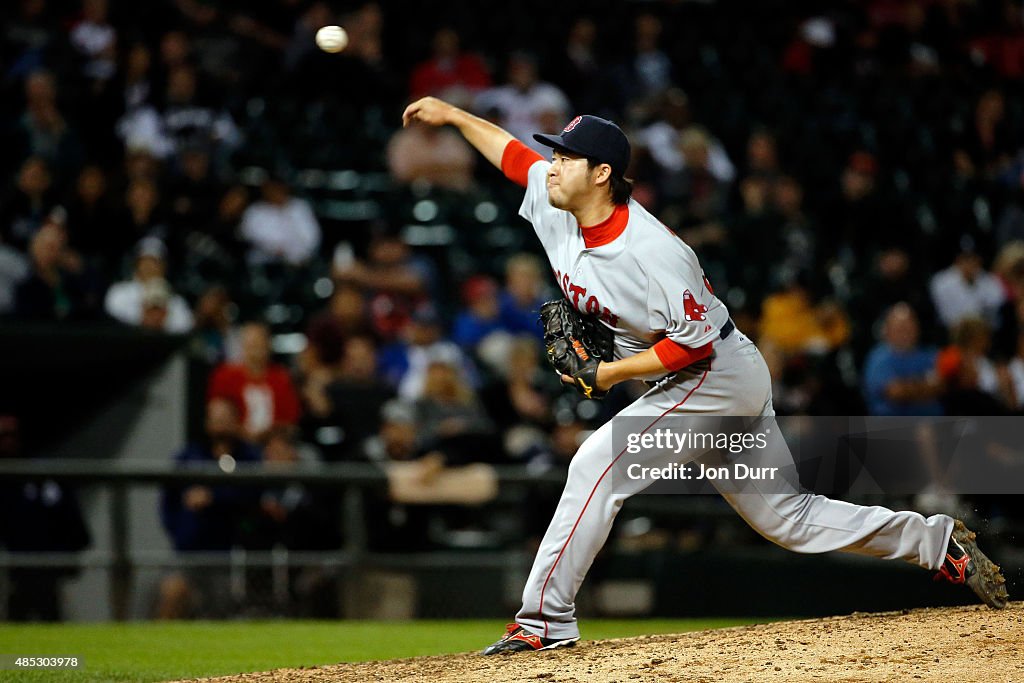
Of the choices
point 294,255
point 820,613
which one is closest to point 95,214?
point 294,255

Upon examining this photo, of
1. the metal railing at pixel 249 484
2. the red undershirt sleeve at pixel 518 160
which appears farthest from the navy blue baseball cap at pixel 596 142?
the metal railing at pixel 249 484

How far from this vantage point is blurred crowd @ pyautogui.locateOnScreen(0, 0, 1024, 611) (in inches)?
350

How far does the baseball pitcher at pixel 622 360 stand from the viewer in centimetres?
473

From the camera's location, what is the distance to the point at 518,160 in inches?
209

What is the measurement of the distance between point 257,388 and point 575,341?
13.7 feet

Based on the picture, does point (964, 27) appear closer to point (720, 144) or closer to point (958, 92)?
point (958, 92)

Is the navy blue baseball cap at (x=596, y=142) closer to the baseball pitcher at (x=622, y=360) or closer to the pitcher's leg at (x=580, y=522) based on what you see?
the baseball pitcher at (x=622, y=360)

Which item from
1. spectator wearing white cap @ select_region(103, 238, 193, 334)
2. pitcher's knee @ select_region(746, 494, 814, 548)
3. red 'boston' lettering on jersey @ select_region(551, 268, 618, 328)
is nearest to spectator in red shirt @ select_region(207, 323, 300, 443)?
spectator wearing white cap @ select_region(103, 238, 193, 334)

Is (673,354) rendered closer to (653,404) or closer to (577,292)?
(653,404)

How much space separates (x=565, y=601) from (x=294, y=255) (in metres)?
6.18

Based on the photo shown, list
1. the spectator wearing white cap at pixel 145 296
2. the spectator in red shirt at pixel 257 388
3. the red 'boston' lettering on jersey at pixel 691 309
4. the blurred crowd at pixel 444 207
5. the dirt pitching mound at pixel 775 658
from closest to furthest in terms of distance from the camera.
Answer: the dirt pitching mound at pixel 775 658, the red 'boston' lettering on jersey at pixel 691 309, the spectator in red shirt at pixel 257 388, the blurred crowd at pixel 444 207, the spectator wearing white cap at pixel 145 296

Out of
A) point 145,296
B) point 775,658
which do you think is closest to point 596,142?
point 775,658

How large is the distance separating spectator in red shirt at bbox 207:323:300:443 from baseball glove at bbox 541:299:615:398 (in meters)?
3.87

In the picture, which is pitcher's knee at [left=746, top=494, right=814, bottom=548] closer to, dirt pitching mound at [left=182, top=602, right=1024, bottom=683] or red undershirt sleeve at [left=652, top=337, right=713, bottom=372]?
dirt pitching mound at [left=182, top=602, right=1024, bottom=683]
